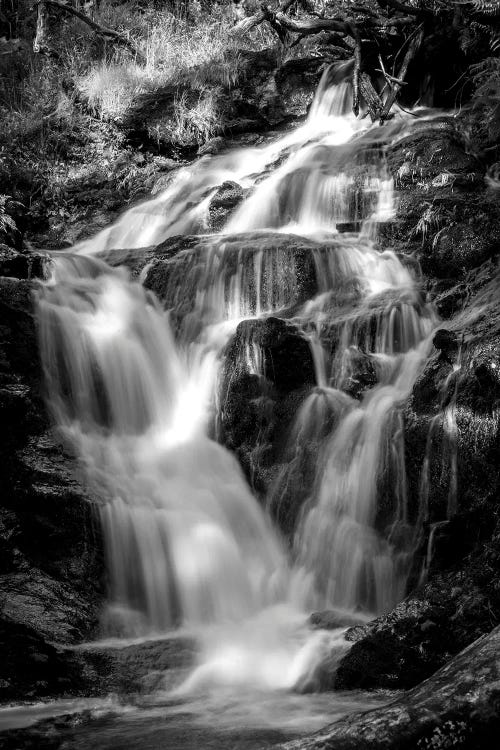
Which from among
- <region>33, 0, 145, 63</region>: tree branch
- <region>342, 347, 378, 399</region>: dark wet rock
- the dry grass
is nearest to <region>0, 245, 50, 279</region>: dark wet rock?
<region>342, 347, 378, 399</region>: dark wet rock

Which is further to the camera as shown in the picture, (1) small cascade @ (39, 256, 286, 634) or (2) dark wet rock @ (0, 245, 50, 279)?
(2) dark wet rock @ (0, 245, 50, 279)

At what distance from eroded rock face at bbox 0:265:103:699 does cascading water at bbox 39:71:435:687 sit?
0.68 feet

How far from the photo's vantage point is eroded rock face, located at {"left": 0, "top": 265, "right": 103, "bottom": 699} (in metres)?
3.98

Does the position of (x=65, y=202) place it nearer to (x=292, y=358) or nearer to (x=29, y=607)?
(x=292, y=358)

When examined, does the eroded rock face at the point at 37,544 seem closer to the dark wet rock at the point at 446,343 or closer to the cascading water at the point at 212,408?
the cascading water at the point at 212,408

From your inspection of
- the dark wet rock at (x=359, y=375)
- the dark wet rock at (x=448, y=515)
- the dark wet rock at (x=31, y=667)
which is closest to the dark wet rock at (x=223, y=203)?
the dark wet rock at (x=359, y=375)

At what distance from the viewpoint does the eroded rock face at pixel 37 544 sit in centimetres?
398

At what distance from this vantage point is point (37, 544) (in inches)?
193

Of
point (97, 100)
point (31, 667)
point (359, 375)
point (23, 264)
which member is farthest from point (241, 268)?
point (97, 100)

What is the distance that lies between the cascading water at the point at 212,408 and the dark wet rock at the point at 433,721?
1.96 m

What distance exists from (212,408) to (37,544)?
2187 mm

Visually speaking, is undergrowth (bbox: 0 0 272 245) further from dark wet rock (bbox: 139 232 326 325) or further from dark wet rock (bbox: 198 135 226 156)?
dark wet rock (bbox: 139 232 326 325)

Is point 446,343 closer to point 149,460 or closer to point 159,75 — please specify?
point 149,460

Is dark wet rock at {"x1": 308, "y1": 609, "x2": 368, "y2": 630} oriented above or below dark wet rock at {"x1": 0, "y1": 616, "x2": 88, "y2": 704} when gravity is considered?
below
